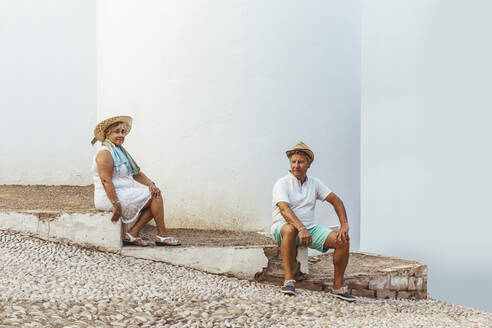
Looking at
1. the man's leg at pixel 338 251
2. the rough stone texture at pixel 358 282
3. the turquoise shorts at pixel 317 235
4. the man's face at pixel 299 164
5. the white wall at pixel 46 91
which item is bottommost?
the rough stone texture at pixel 358 282

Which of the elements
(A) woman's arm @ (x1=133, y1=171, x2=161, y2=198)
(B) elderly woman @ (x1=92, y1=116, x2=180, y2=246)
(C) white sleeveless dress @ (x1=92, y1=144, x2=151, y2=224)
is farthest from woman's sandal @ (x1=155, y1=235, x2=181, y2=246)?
(A) woman's arm @ (x1=133, y1=171, x2=161, y2=198)

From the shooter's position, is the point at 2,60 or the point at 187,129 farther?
the point at 2,60

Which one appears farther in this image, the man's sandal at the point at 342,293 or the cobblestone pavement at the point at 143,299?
the man's sandal at the point at 342,293

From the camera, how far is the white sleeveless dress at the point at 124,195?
5.06 meters

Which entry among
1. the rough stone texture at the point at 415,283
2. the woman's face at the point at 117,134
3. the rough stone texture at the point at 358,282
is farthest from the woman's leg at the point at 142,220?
the rough stone texture at the point at 415,283

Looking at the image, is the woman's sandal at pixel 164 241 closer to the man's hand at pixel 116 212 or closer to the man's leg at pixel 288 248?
the man's hand at pixel 116 212

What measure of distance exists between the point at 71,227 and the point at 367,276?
10.9 feet

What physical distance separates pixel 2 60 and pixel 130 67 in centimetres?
299

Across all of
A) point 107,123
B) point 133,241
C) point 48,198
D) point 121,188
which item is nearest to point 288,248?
point 133,241

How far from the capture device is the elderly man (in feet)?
15.8

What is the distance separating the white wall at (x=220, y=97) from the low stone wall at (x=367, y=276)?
0.93 m

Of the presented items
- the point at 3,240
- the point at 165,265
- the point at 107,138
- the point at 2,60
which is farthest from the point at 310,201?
the point at 2,60

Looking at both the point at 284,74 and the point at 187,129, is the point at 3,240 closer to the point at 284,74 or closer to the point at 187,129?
the point at 187,129

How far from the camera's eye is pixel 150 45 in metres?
7.00
